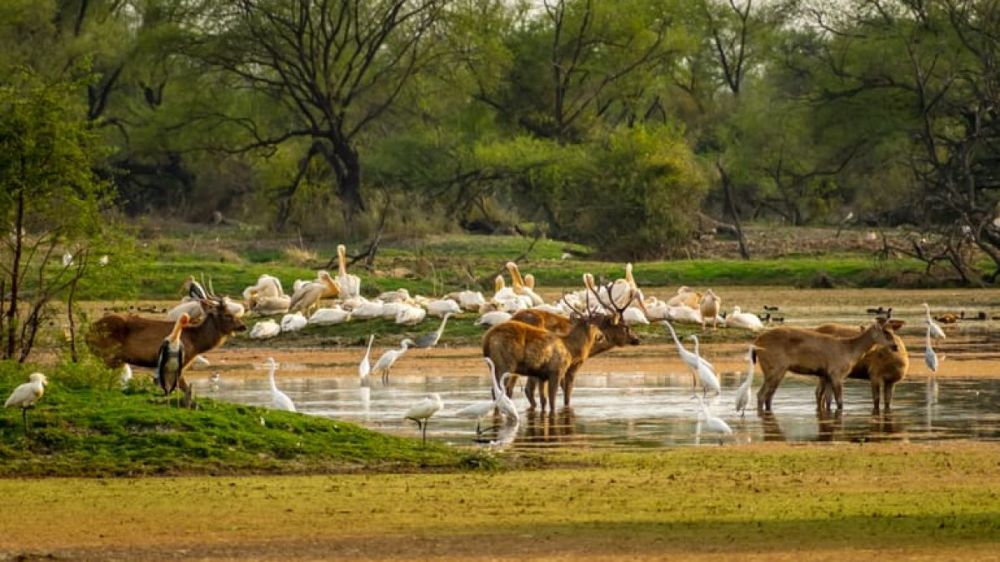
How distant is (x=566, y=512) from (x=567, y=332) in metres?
10.3

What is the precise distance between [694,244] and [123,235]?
3479 centimetres

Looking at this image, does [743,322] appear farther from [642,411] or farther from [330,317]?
[642,411]

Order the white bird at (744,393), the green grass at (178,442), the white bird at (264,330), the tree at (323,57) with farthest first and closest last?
the tree at (323,57), the white bird at (264,330), the white bird at (744,393), the green grass at (178,442)

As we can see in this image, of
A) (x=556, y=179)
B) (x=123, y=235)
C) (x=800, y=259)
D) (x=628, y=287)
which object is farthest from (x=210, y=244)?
(x=123, y=235)

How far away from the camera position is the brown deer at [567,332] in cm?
2305

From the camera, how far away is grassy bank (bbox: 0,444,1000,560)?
12.5m

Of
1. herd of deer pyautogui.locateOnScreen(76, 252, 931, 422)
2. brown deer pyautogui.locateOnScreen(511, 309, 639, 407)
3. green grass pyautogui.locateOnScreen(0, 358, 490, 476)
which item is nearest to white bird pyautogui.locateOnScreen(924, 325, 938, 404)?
herd of deer pyautogui.locateOnScreen(76, 252, 931, 422)

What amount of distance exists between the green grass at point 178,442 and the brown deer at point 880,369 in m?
6.25

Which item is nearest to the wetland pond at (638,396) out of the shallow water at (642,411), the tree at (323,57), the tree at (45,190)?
the shallow water at (642,411)

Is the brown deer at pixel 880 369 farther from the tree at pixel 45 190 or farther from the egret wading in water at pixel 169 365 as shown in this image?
the tree at pixel 45 190

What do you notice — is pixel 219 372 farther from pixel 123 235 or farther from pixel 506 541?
pixel 506 541

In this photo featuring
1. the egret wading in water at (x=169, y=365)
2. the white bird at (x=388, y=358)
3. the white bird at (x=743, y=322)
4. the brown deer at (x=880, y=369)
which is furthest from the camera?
the white bird at (x=743, y=322)

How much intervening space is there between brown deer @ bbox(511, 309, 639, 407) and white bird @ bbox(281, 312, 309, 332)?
9.70 m

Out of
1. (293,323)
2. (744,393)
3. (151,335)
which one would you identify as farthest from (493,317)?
(744,393)
